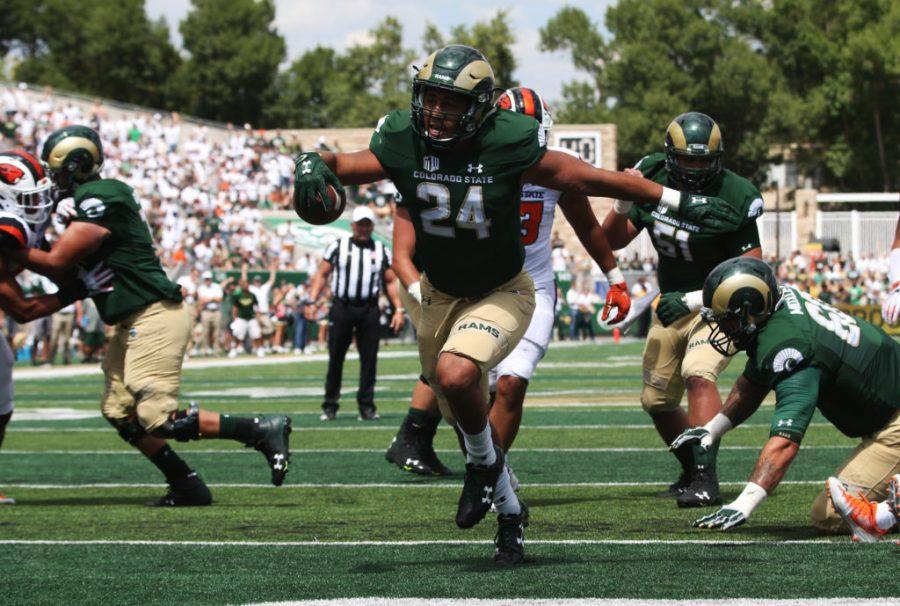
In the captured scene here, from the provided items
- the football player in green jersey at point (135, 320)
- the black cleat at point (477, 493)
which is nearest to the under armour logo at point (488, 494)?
the black cleat at point (477, 493)

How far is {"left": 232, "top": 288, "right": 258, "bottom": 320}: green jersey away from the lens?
2305 centimetres

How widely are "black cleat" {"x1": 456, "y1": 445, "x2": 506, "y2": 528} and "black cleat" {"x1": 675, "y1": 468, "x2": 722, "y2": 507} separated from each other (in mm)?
1611

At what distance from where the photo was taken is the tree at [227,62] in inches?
2638

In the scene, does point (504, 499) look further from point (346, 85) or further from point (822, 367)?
point (346, 85)

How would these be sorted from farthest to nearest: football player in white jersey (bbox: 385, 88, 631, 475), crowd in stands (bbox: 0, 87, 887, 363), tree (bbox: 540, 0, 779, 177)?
tree (bbox: 540, 0, 779, 177), crowd in stands (bbox: 0, 87, 887, 363), football player in white jersey (bbox: 385, 88, 631, 475)

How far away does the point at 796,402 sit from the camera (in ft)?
16.3

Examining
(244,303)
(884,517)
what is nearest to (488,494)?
(884,517)

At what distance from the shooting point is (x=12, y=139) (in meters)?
29.3

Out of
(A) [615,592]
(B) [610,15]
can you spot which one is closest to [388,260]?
(A) [615,592]

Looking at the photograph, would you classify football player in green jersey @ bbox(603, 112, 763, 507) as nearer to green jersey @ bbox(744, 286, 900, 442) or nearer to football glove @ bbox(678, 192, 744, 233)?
green jersey @ bbox(744, 286, 900, 442)

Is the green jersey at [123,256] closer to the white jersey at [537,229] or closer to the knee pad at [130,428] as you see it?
the knee pad at [130,428]

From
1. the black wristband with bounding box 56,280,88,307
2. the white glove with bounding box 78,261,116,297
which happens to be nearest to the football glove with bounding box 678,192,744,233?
the white glove with bounding box 78,261,116,297

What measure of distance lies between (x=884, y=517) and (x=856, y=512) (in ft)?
0.42

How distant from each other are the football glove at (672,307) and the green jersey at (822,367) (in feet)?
3.88
